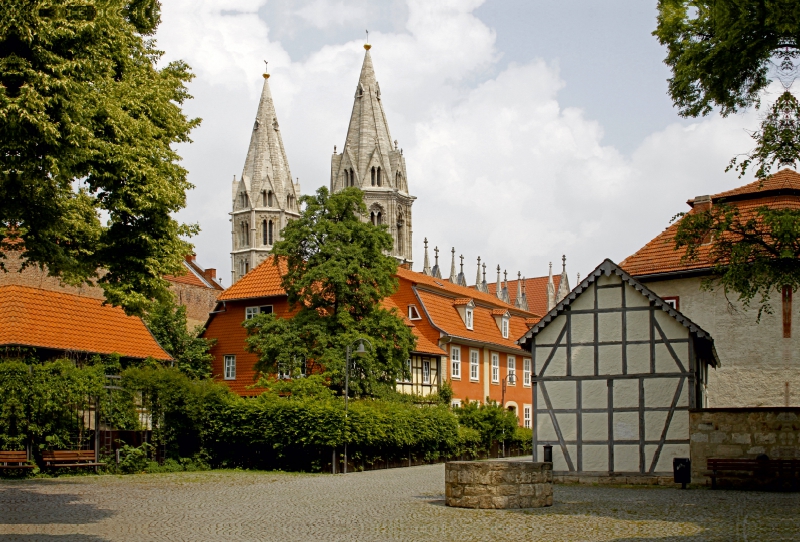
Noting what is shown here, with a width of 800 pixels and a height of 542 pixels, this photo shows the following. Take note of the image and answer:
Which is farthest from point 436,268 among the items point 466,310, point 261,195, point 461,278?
point 466,310

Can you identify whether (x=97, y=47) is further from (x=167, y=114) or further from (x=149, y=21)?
(x=167, y=114)

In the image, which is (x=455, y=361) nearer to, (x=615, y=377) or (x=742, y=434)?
(x=615, y=377)

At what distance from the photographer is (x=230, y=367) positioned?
138 feet

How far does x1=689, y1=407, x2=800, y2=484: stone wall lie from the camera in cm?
2280

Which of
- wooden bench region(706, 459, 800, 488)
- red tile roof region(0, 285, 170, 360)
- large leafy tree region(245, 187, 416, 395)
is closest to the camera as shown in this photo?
wooden bench region(706, 459, 800, 488)

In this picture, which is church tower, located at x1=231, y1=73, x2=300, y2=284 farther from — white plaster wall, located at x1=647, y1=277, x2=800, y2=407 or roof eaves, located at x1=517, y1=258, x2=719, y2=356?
roof eaves, located at x1=517, y1=258, x2=719, y2=356

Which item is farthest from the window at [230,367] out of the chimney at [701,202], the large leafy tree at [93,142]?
the large leafy tree at [93,142]

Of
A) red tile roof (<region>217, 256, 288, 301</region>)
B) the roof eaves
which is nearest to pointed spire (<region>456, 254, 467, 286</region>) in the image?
red tile roof (<region>217, 256, 288, 301</region>)

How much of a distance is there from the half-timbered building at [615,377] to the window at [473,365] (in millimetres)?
20726

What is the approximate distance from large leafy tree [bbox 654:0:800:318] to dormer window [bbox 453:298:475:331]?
1139 inches

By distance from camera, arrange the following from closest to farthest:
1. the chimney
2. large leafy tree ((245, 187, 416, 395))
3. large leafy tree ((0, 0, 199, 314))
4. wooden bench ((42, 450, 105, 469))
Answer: large leafy tree ((0, 0, 199, 314))
wooden bench ((42, 450, 105, 469))
large leafy tree ((245, 187, 416, 395))
the chimney

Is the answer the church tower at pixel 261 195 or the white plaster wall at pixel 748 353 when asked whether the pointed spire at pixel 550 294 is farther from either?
the white plaster wall at pixel 748 353

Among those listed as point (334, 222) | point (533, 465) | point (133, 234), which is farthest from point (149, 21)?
point (334, 222)

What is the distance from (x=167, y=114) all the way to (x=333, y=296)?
15702 mm
